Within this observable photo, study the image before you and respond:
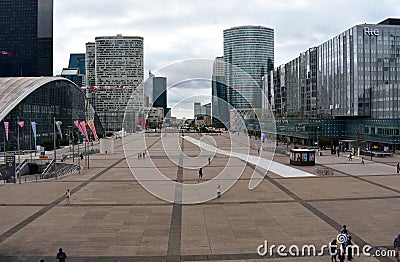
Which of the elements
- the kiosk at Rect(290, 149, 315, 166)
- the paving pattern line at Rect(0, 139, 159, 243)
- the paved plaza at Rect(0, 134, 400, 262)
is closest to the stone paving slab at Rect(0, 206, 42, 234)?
the paved plaza at Rect(0, 134, 400, 262)

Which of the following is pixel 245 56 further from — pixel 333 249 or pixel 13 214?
pixel 333 249

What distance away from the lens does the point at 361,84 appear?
75.4 metres

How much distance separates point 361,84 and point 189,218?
63642 millimetres

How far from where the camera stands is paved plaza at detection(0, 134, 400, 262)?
16.9m

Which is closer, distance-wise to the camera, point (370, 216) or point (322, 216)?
point (370, 216)

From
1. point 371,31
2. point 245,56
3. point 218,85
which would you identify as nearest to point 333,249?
point 218,85

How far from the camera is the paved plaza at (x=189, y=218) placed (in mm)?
16859

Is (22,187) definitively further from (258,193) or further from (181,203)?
(258,193)

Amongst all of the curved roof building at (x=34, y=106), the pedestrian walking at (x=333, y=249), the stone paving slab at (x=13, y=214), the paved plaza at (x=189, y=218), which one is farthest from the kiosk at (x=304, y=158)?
the curved roof building at (x=34, y=106)

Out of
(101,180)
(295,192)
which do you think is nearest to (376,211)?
(295,192)

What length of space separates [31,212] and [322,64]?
78.9m

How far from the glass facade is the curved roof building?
5302cm

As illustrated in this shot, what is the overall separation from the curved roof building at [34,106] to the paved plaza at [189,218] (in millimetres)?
36092

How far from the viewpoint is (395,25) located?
81.4 metres
